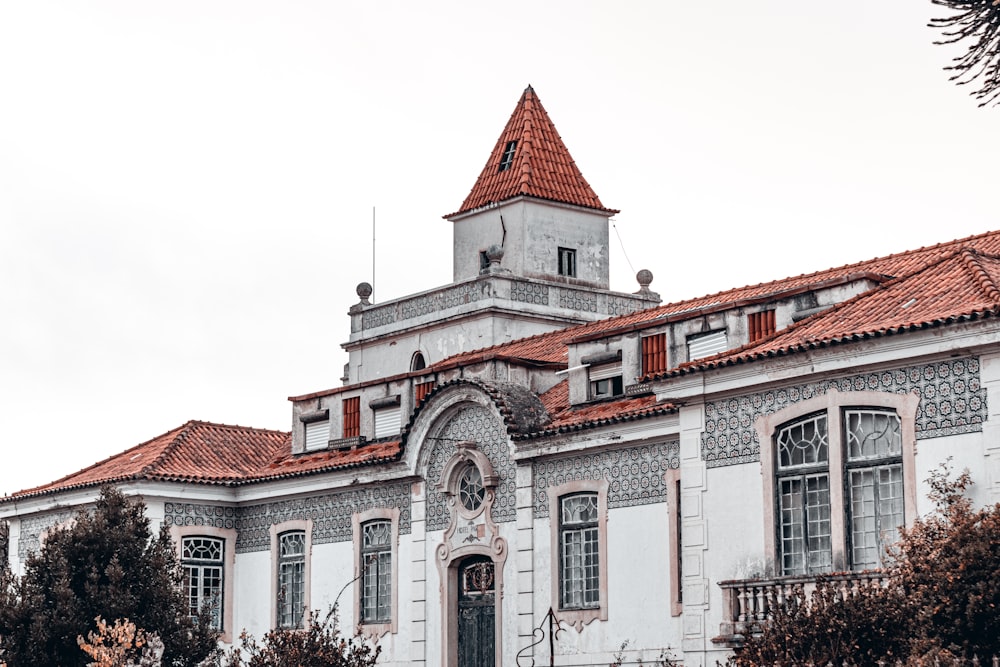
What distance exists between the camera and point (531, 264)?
39188 mm

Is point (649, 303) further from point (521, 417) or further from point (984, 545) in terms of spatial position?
point (984, 545)

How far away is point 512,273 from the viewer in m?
38.6

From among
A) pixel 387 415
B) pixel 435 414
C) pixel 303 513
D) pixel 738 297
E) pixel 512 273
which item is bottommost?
pixel 303 513

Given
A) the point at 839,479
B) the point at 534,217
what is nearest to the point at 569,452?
the point at 839,479

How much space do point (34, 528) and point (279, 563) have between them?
19.6 feet

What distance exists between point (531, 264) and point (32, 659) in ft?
52.2

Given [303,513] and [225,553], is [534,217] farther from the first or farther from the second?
[225,553]

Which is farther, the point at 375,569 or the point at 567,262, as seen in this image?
the point at 567,262

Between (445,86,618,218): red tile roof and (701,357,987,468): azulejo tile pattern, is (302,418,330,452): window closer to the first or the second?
(445,86,618,218): red tile roof

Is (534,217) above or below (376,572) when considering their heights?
above

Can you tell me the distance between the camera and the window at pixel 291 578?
32.0m

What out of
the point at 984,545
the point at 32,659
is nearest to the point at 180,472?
the point at 32,659

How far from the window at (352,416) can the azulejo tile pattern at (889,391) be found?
11.0m

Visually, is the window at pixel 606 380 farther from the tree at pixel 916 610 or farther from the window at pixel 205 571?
Answer: the window at pixel 205 571
